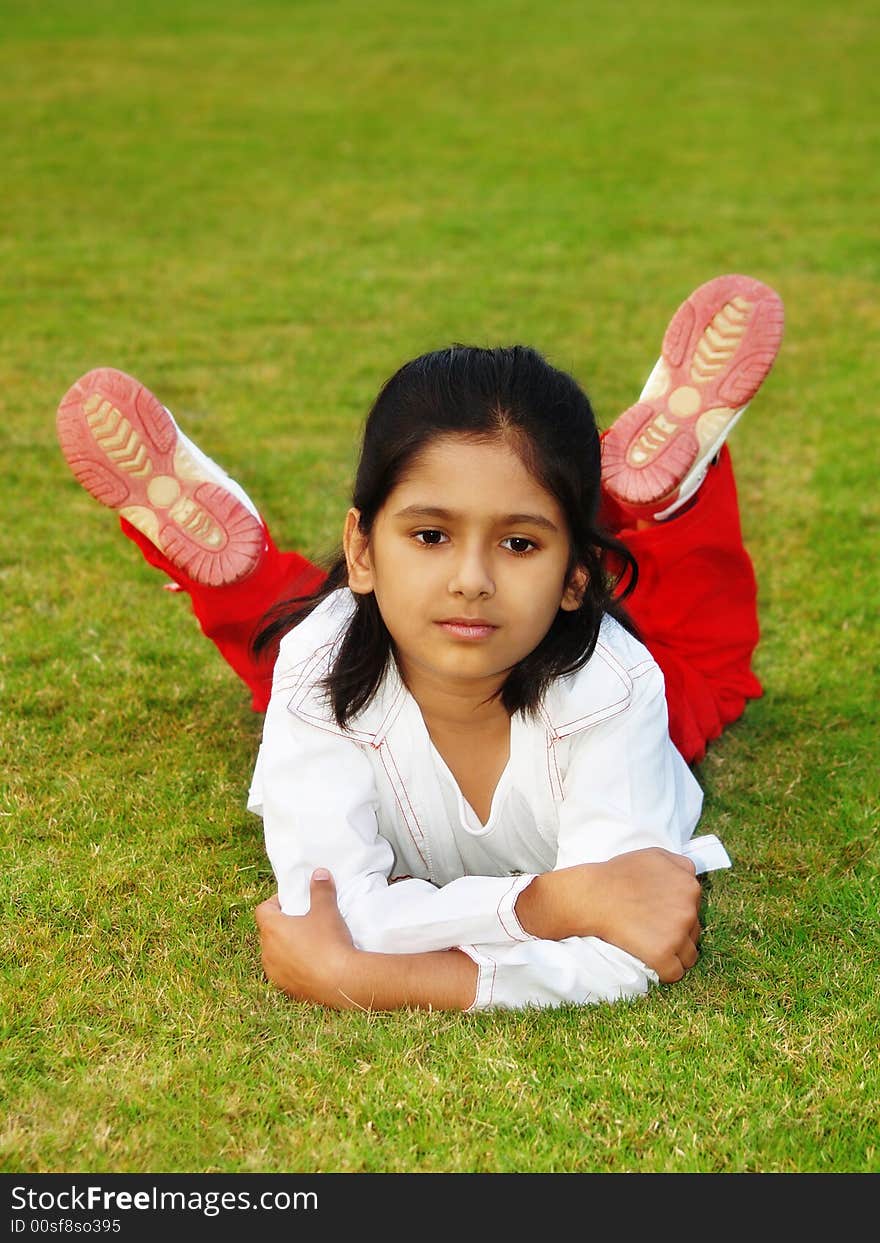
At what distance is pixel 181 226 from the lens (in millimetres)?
8617

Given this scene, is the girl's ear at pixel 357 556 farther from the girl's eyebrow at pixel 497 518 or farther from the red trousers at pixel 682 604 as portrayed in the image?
the red trousers at pixel 682 604

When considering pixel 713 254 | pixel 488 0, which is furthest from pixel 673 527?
pixel 488 0

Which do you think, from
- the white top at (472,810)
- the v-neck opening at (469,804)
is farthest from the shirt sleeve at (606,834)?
the v-neck opening at (469,804)

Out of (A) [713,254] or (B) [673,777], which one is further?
(A) [713,254]

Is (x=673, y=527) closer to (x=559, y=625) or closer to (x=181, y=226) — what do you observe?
(x=559, y=625)

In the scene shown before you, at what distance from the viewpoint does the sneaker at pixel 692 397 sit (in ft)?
9.79

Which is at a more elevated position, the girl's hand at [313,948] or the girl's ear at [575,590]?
the girl's ear at [575,590]

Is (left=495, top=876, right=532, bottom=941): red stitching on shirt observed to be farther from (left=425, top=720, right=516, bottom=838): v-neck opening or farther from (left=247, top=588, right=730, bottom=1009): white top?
(left=425, top=720, right=516, bottom=838): v-neck opening

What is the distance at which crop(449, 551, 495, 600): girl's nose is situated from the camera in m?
2.22

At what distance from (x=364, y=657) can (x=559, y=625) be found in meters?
0.36

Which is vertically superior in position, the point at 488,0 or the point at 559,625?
the point at 488,0

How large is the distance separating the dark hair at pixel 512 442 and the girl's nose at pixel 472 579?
18 cm

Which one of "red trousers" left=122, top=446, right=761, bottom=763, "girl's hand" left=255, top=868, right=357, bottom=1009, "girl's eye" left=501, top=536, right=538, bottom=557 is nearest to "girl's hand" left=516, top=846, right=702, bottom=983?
"girl's hand" left=255, top=868, right=357, bottom=1009

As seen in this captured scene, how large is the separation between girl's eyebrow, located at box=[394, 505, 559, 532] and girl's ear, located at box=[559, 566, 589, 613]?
0.63 feet
